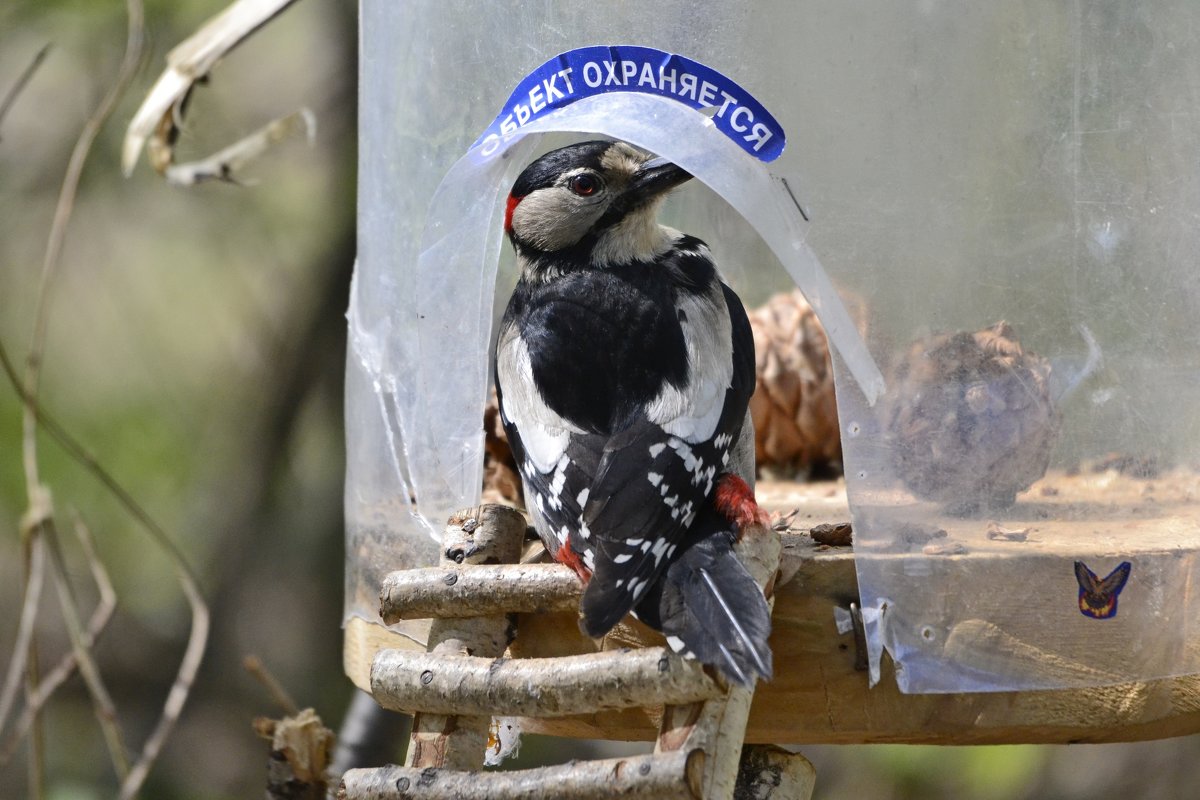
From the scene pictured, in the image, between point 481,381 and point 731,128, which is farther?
point 481,381

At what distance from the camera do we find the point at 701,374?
74.2 inches

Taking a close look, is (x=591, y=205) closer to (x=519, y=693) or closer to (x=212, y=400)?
(x=519, y=693)

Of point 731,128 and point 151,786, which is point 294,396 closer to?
point 151,786

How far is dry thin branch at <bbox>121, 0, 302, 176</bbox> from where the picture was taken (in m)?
2.50

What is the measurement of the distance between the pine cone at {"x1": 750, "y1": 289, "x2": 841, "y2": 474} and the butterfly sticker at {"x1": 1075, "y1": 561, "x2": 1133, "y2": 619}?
1.32 metres

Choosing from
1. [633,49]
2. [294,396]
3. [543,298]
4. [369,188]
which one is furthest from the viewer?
[294,396]

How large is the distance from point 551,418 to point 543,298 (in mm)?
261

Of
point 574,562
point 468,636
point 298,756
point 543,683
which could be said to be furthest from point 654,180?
point 298,756

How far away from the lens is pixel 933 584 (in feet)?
5.65

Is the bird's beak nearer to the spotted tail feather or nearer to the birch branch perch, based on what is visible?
the spotted tail feather

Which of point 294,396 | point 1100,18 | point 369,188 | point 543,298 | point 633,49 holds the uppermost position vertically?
point 1100,18

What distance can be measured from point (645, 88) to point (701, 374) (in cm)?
42

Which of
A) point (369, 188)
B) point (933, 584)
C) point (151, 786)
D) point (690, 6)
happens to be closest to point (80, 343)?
point (151, 786)

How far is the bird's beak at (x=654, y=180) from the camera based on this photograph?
81.4 inches
